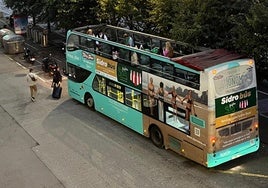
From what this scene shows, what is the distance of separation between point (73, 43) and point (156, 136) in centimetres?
646

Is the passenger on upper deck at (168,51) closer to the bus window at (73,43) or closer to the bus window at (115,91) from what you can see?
the bus window at (115,91)

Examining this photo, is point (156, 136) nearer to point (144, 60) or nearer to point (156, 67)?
point (156, 67)

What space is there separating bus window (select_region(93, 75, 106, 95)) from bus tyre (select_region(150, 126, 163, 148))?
130 inches

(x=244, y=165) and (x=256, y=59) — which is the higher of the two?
(x=256, y=59)

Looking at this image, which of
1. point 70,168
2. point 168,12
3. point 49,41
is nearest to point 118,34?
point 168,12

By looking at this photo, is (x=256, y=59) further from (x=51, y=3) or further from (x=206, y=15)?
(x=51, y=3)

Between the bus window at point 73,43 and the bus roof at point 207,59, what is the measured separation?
672cm

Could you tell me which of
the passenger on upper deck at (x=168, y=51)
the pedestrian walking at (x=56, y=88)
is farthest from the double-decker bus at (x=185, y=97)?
the pedestrian walking at (x=56, y=88)

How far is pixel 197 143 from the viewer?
512 inches

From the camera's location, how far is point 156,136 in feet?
49.4

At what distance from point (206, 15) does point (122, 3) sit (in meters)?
7.73

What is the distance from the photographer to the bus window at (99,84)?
17.4 meters

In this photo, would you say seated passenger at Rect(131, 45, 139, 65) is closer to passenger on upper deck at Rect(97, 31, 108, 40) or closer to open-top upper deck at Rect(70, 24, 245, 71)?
open-top upper deck at Rect(70, 24, 245, 71)

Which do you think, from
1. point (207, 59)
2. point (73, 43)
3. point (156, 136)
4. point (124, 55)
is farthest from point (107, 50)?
point (207, 59)
